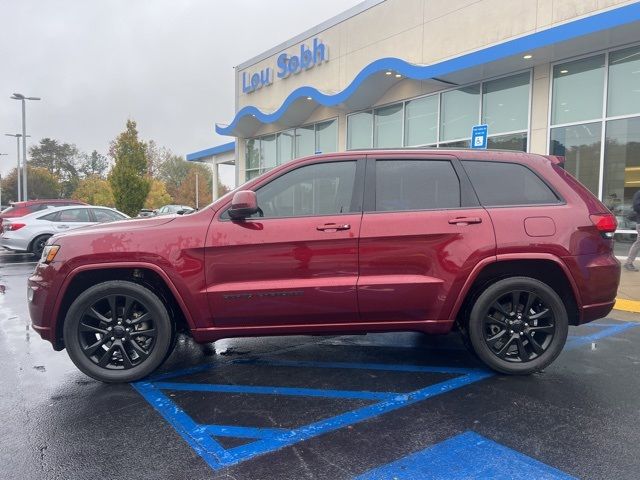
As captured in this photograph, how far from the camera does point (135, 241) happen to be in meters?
3.70

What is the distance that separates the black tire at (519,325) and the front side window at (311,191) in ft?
4.64

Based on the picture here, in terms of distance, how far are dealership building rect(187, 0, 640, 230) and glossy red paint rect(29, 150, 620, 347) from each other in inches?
290

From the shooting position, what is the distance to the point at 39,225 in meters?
12.1

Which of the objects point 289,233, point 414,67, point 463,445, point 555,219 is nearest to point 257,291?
point 289,233

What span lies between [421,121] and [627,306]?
9.05m

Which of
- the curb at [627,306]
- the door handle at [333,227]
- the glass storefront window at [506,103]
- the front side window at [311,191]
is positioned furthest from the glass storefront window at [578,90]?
the door handle at [333,227]

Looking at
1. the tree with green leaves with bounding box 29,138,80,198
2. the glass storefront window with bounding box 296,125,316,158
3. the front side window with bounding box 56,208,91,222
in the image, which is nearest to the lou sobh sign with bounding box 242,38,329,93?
the glass storefront window with bounding box 296,125,316,158

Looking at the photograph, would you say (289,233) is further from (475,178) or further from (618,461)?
(618,461)

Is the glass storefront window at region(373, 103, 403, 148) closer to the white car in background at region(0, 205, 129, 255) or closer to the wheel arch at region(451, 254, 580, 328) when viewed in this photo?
the white car in background at region(0, 205, 129, 255)

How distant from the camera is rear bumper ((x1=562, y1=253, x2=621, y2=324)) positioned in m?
3.79

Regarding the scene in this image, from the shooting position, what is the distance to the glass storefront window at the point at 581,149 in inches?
411

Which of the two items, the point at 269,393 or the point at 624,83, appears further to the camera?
the point at 624,83

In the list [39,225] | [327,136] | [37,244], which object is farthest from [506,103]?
[37,244]

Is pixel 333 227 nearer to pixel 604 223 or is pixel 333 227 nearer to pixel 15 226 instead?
pixel 604 223
